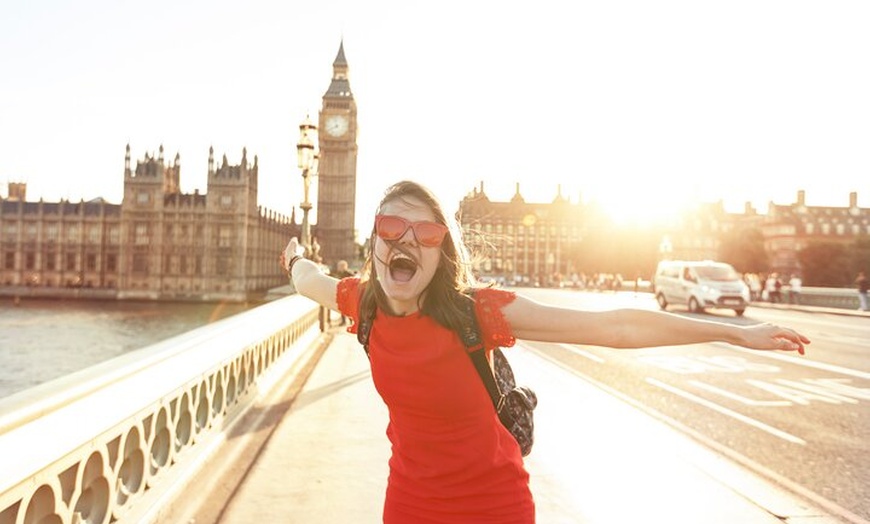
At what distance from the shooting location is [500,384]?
2018 millimetres

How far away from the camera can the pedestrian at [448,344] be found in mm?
1867

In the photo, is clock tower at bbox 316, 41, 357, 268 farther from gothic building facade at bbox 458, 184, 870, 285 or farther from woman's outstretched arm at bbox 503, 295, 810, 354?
woman's outstretched arm at bbox 503, 295, 810, 354

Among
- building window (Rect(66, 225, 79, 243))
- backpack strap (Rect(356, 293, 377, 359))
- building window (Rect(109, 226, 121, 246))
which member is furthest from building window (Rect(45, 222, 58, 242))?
backpack strap (Rect(356, 293, 377, 359))

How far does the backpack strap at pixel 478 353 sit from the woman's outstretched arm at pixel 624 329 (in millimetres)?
108

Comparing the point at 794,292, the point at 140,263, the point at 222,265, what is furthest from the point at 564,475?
the point at 140,263

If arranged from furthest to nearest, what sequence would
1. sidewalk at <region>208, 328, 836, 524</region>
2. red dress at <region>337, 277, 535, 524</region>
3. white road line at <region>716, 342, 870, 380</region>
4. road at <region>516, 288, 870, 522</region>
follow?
white road line at <region>716, 342, 870, 380</region>, road at <region>516, 288, 870, 522</region>, sidewalk at <region>208, 328, 836, 524</region>, red dress at <region>337, 277, 535, 524</region>

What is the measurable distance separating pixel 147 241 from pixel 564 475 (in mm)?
96166

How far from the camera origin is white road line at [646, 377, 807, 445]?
6.30 metres

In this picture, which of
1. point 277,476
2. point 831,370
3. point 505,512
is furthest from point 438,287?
point 831,370

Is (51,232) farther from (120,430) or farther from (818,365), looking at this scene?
(120,430)

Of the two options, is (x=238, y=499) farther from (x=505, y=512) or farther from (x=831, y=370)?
(x=831, y=370)

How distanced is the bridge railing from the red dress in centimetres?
132

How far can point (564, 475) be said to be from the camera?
4840mm

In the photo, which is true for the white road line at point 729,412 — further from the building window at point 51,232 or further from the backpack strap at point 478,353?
the building window at point 51,232
